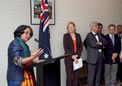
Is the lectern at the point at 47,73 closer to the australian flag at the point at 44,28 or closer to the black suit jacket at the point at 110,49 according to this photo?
the australian flag at the point at 44,28

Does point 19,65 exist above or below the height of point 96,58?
above

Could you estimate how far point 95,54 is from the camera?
416cm

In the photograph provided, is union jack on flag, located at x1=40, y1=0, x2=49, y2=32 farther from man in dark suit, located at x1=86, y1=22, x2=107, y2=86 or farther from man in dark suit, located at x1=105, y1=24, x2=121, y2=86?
man in dark suit, located at x1=105, y1=24, x2=121, y2=86

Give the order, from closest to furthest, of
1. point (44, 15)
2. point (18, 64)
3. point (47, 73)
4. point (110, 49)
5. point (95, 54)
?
point (18, 64)
point (47, 73)
point (44, 15)
point (95, 54)
point (110, 49)

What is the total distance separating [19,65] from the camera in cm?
187

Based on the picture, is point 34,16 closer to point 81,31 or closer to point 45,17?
point 45,17

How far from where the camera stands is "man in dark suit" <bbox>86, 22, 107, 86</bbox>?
417cm

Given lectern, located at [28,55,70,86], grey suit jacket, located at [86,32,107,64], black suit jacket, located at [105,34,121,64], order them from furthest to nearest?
black suit jacket, located at [105,34,121,64]
grey suit jacket, located at [86,32,107,64]
lectern, located at [28,55,70,86]

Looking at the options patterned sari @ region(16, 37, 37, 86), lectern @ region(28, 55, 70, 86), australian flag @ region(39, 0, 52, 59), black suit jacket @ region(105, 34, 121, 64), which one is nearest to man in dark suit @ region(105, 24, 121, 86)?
black suit jacket @ region(105, 34, 121, 64)

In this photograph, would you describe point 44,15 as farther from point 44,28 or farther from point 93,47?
point 93,47

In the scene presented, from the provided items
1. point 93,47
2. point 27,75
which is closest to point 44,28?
point 93,47

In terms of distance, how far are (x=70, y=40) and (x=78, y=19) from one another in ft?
3.56

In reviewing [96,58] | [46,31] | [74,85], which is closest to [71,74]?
[74,85]

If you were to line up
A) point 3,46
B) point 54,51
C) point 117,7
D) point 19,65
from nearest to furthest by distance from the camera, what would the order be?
point 19,65 → point 3,46 → point 54,51 → point 117,7
